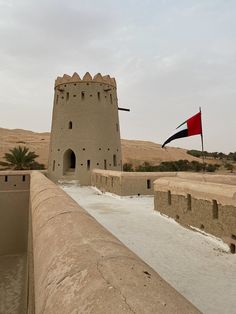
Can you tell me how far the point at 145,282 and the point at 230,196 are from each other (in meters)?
5.17

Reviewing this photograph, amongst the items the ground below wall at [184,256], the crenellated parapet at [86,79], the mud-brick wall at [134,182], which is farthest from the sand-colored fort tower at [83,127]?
the ground below wall at [184,256]

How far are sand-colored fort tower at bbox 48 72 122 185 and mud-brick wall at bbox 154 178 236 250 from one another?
38.6 feet

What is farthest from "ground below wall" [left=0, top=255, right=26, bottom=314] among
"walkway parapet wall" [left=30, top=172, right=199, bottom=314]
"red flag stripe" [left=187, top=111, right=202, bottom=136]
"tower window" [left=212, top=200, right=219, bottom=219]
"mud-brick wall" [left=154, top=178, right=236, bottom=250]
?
"red flag stripe" [left=187, top=111, right=202, bottom=136]

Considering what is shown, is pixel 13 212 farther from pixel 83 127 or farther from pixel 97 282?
pixel 97 282

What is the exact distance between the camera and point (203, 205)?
7.27 metres

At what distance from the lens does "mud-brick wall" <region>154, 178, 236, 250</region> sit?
6.26 meters

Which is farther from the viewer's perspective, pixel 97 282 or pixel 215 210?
pixel 215 210

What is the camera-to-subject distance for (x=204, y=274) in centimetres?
496

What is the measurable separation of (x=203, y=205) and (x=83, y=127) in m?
14.9

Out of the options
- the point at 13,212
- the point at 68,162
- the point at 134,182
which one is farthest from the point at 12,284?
the point at 68,162

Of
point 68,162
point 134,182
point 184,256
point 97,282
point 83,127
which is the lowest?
point 184,256

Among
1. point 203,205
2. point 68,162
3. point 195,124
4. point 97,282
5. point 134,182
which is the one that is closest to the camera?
point 97,282

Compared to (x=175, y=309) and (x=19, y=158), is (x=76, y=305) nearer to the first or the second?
(x=175, y=309)

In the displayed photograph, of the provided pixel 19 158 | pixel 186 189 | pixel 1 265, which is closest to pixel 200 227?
pixel 186 189
